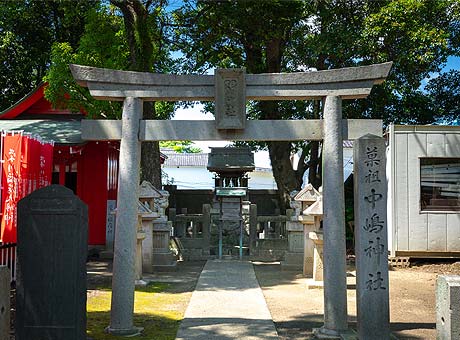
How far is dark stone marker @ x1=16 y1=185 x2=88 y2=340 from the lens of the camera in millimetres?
5691

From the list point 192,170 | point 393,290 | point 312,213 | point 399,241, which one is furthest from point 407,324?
point 192,170

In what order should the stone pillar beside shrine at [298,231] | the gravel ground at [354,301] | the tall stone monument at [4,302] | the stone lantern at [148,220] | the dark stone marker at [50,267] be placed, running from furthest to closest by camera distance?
the stone pillar beside shrine at [298,231] < the stone lantern at [148,220] < the gravel ground at [354,301] < the dark stone marker at [50,267] < the tall stone monument at [4,302]

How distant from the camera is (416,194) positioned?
13.4 m

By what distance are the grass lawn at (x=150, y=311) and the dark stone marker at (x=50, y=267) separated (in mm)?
1044

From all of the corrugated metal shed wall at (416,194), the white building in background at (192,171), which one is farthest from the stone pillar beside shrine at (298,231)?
the white building in background at (192,171)

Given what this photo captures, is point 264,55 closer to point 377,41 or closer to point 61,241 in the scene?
point 377,41

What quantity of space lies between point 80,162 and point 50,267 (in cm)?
1069

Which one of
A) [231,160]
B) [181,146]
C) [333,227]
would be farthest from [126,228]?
[181,146]

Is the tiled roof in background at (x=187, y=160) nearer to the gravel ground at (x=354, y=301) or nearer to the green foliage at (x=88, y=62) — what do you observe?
the green foliage at (x=88, y=62)

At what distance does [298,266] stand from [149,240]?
4.08 meters

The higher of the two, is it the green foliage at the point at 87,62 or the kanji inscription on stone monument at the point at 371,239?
the green foliage at the point at 87,62

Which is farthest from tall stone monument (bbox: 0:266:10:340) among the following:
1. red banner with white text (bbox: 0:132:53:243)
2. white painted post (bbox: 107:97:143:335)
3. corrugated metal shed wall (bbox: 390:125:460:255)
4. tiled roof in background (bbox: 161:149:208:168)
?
tiled roof in background (bbox: 161:149:208:168)

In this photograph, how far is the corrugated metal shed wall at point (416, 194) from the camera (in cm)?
1320

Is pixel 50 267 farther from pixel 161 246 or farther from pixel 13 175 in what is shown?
pixel 161 246
